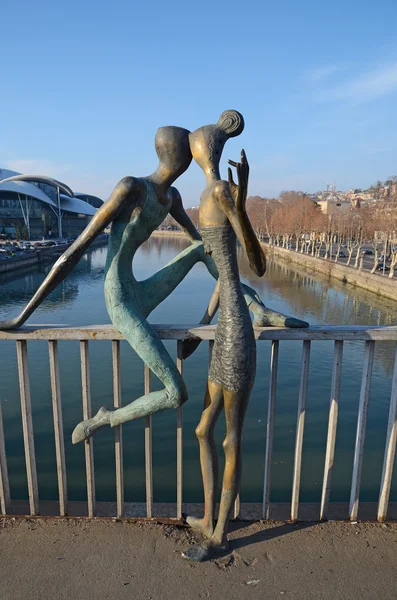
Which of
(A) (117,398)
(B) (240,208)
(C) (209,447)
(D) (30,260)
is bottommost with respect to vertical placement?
(D) (30,260)

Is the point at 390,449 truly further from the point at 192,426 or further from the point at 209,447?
the point at 192,426

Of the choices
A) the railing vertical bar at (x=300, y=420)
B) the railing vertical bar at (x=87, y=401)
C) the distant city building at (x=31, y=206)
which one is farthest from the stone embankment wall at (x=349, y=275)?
the distant city building at (x=31, y=206)

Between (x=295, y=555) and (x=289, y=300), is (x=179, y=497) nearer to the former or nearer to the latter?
(x=295, y=555)

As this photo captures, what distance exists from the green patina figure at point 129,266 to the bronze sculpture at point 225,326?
0.64 ft

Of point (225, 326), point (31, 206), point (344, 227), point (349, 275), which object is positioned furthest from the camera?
point (31, 206)

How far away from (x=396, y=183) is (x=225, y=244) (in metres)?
33.8

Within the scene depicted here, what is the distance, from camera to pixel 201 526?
2.73 m

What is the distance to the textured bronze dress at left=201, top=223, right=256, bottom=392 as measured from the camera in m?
2.41

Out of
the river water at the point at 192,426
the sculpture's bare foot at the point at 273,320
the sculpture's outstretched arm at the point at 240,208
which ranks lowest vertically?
the river water at the point at 192,426

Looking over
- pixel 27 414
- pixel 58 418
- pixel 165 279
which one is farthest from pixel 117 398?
pixel 165 279

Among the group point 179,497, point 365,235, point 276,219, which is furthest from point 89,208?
point 179,497

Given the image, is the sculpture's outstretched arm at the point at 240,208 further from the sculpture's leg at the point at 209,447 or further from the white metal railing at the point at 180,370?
the sculpture's leg at the point at 209,447

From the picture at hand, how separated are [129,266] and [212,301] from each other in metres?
0.56

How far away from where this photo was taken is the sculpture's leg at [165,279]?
2695mm
